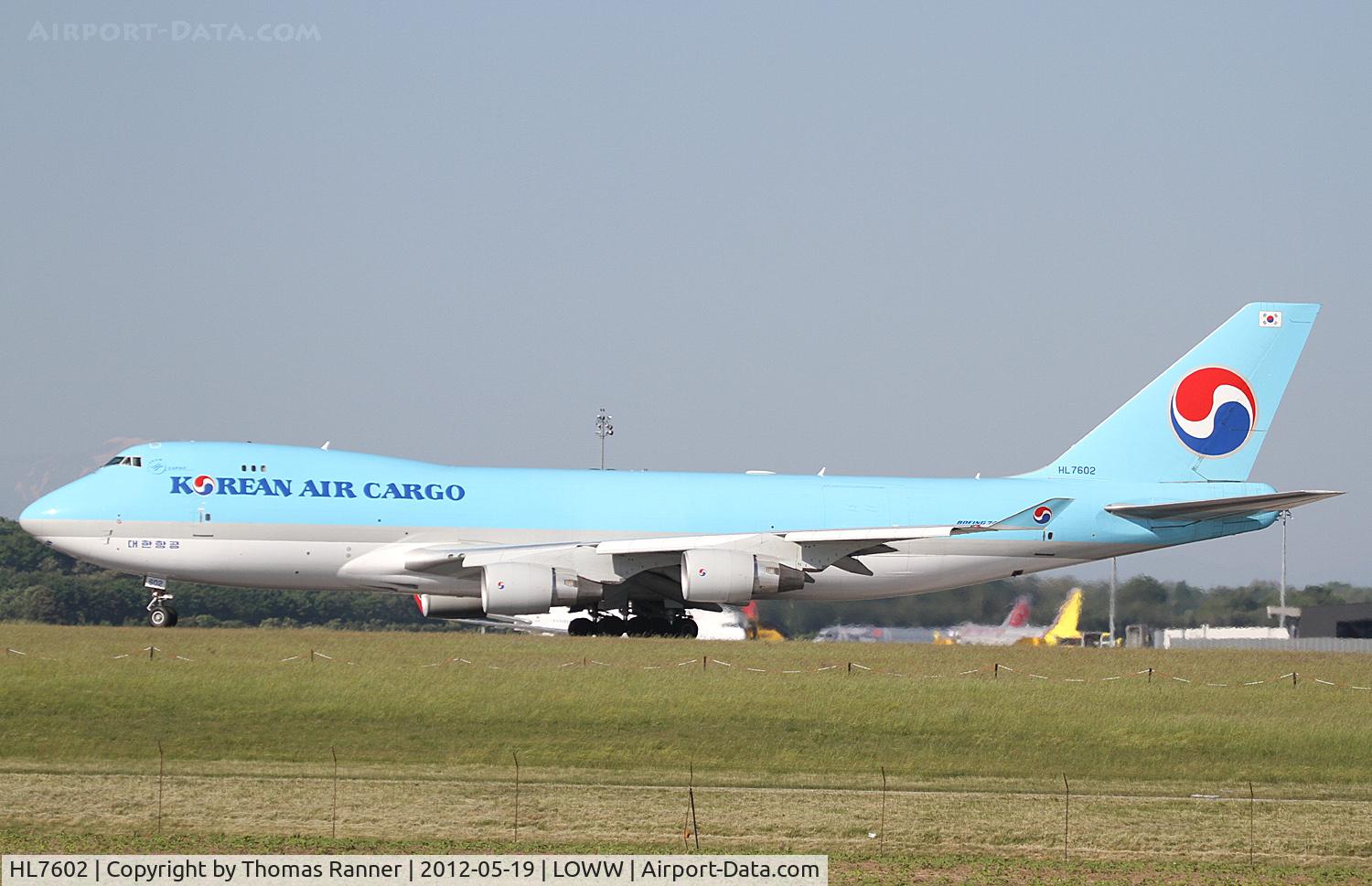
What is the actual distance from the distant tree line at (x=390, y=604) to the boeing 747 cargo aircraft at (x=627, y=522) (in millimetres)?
3101

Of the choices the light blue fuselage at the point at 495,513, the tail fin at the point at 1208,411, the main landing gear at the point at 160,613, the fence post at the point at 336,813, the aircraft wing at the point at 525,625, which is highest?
the tail fin at the point at 1208,411

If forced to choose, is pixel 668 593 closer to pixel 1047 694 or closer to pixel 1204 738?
pixel 1047 694

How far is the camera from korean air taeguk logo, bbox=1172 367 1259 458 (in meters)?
45.1

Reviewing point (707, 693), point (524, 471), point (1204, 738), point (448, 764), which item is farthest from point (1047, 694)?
point (524, 471)

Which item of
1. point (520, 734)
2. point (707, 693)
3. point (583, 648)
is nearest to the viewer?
point (520, 734)

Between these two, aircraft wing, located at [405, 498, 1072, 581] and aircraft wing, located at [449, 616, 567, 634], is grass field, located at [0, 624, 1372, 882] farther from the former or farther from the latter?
aircraft wing, located at [449, 616, 567, 634]

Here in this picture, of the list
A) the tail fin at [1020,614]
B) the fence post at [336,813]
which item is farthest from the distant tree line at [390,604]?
the fence post at [336,813]

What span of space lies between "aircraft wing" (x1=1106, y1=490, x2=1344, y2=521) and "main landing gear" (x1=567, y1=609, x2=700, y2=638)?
11.7m

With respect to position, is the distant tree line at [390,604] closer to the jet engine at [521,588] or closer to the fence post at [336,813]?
the jet engine at [521,588]

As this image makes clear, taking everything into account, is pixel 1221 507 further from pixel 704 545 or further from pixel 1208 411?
pixel 704 545

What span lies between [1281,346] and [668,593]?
18.8 m

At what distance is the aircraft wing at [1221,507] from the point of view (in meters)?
39.1

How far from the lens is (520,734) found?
28.3 meters

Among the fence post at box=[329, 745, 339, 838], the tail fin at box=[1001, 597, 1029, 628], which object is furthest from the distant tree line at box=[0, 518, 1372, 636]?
the fence post at box=[329, 745, 339, 838]
